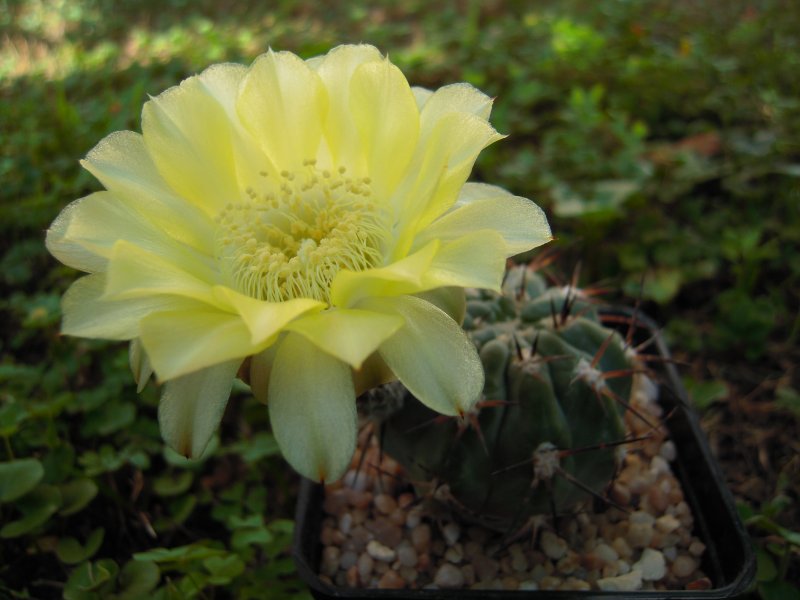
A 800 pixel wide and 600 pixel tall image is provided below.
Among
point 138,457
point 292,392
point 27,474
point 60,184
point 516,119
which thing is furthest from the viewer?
point 516,119

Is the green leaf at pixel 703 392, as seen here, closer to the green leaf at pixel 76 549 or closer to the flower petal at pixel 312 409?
the flower petal at pixel 312 409

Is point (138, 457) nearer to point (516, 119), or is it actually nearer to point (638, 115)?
point (516, 119)

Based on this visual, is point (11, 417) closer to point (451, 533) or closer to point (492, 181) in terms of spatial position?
point (451, 533)

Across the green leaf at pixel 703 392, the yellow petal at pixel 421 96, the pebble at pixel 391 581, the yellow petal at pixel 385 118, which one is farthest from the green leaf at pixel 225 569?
the green leaf at pixel 703 392

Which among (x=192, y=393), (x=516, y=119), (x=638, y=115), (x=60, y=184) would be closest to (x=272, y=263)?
(x=192, y=393)

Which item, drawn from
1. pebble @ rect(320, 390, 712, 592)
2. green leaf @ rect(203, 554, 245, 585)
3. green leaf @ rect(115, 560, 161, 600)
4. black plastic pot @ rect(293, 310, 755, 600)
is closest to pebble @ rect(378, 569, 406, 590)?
pebble @ rect(320, 390, 712, 592)
